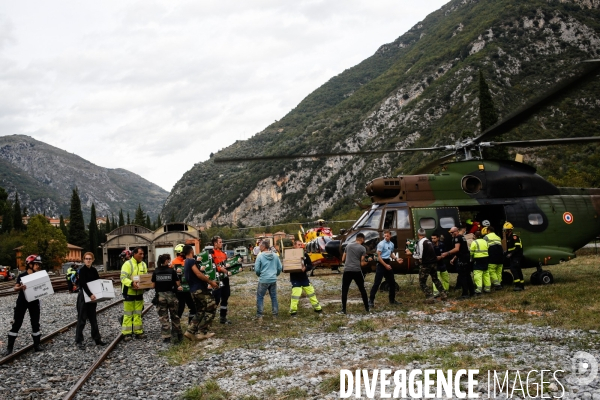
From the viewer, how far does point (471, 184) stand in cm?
1464

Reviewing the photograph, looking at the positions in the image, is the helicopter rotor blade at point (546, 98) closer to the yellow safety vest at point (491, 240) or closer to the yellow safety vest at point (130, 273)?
the yellow safety vest at point (491, 240)

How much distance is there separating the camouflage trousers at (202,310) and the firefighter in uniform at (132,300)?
50.6 inches

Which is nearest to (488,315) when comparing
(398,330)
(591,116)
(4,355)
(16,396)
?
(398,330)

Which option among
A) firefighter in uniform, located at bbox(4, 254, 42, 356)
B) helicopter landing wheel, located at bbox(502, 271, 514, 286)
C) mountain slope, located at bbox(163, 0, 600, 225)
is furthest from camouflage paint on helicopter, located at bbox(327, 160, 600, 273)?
mountain slope, located at bbox(163, 0, 600, 225)

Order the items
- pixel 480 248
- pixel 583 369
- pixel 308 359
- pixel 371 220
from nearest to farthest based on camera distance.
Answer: pixel 583 369 < pixel 308 359 < pixel 480 248 < pixel 371 220

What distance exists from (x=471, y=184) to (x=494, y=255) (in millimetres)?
2591

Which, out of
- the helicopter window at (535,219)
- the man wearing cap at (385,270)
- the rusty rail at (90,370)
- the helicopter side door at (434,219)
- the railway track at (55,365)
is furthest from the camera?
the helicopter window at (535,219)

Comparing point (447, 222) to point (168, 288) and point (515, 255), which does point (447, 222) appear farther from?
point (168, 288)

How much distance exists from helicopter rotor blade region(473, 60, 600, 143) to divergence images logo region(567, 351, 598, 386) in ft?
12.1

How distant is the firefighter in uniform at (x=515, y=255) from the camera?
13.0m

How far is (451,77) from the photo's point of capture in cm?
8412

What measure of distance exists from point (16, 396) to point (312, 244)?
1628 centimetres

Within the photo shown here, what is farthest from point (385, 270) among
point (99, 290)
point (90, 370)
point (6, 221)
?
point (6, 221)

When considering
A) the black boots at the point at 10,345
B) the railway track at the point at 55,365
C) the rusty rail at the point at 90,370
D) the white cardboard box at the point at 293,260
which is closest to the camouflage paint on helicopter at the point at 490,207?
the white cardboard box at the point at 293,260
